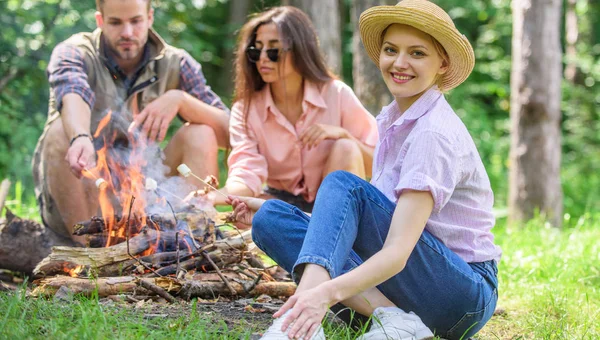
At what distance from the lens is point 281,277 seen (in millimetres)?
3879

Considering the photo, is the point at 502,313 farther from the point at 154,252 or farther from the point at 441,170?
the point at 154,252

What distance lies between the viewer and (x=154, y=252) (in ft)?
12.2

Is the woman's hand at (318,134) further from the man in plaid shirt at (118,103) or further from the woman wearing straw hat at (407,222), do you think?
the woman wearing straw hat at (407,222)

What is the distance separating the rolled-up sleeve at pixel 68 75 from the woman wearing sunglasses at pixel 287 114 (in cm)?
95

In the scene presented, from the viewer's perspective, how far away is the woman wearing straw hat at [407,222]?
A: 248cm

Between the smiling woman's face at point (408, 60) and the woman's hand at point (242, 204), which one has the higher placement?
the smiling woman's face at point (408, 60)

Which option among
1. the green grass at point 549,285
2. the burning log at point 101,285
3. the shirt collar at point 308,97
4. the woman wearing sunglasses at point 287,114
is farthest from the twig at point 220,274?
the shirt collar at point 308,97

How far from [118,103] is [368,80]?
Answer: 8.15 ft

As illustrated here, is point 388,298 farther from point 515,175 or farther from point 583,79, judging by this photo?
point 583,79

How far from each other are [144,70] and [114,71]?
19 centimetres

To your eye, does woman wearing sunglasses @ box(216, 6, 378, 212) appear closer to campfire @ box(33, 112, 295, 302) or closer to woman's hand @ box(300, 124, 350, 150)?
woman's hand @ box(300, 124, 350, 150)

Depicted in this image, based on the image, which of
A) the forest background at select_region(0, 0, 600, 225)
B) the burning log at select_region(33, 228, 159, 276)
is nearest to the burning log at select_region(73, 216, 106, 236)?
the burning log at select_region(33, 228, 159, 276)

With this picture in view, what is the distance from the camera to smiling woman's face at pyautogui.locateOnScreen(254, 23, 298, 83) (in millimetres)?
4438

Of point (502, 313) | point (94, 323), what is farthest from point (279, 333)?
point (502, 313)
